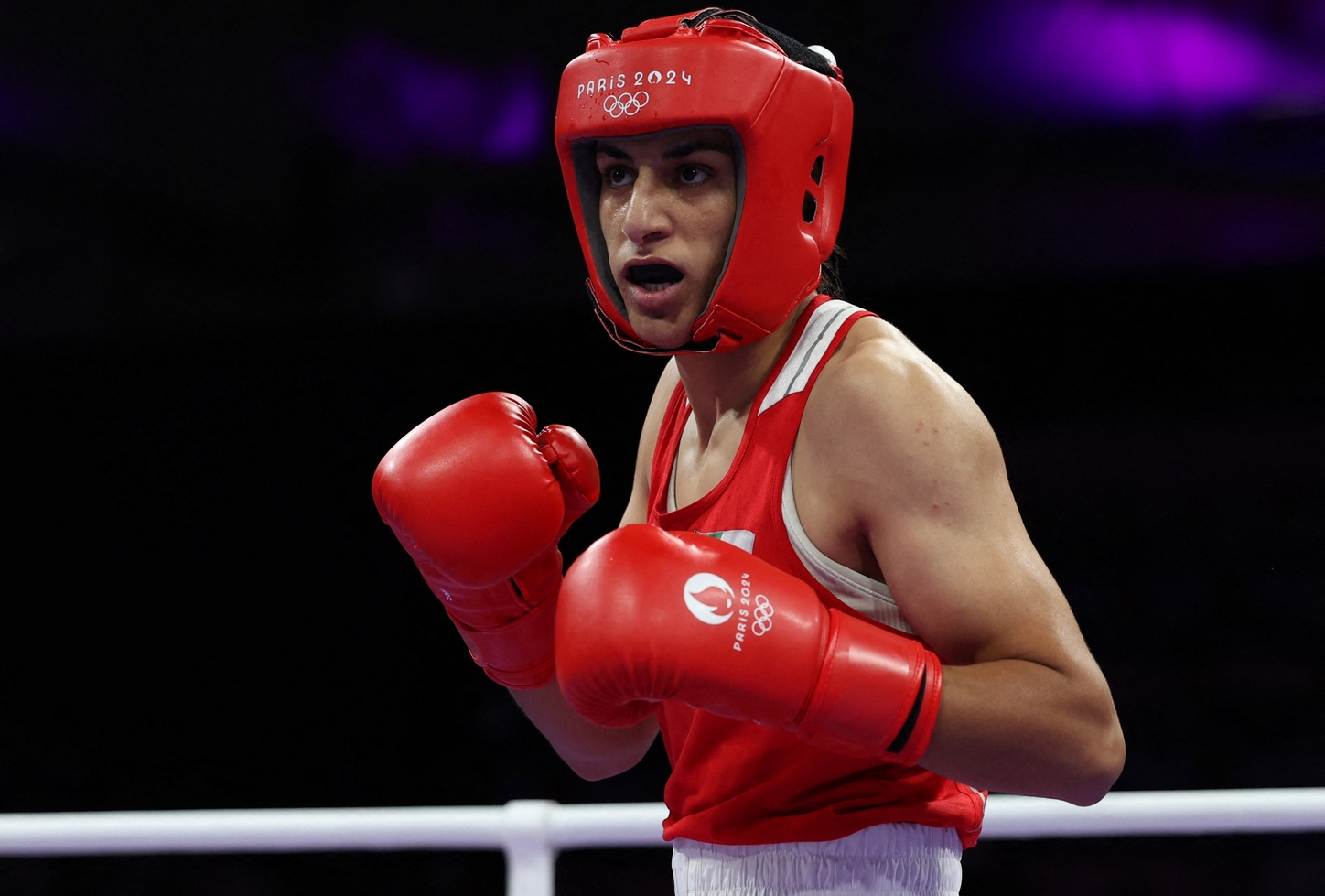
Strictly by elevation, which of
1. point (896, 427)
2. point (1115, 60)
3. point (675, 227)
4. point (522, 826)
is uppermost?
point (1115, 60)

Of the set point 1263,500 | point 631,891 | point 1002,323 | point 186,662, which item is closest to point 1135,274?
point 1002,323

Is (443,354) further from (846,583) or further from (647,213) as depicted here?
(846,583)

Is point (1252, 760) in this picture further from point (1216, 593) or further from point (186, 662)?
point (186, 662)

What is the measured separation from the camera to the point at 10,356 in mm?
3934

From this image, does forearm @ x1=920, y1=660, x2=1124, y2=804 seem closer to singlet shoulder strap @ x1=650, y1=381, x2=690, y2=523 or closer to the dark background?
singlet shoulder strap @ x1=650, y1=381, x2=690, y2=523

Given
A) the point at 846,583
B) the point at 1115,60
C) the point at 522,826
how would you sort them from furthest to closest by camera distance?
the point at 1115,60 → the point at 522,826 → the point at 846,583

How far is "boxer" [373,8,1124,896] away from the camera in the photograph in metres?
1.09

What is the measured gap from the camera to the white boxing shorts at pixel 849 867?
123 cm

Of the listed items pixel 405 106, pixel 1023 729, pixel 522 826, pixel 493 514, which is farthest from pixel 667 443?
pixel 405 106

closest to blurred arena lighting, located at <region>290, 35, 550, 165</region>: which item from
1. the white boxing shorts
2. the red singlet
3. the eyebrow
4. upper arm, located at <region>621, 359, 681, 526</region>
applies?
upper arm, located at <region>621, 359, 681, 526</region>

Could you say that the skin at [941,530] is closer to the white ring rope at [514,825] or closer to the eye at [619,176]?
the eye at [619,176]

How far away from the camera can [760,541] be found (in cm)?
127

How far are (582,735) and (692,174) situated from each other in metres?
0.76

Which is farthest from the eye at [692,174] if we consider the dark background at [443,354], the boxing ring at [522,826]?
the dark background at [443,354]
